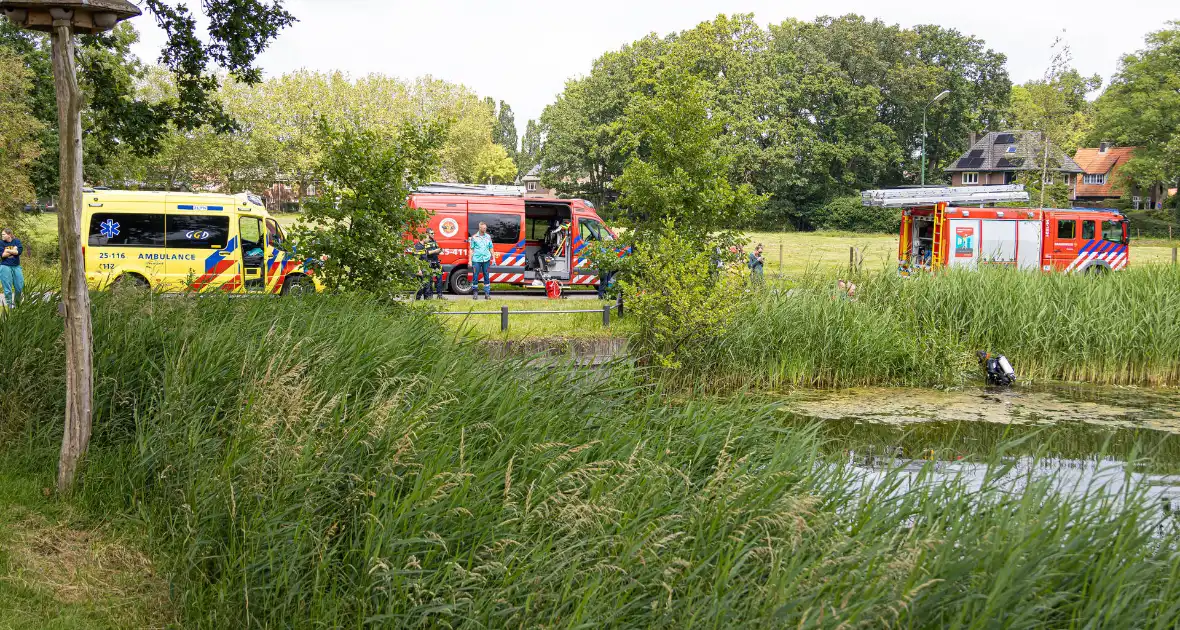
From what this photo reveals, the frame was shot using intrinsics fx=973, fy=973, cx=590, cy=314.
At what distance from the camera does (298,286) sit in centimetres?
1016

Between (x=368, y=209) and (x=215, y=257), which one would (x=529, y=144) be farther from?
(x=368, y=209)

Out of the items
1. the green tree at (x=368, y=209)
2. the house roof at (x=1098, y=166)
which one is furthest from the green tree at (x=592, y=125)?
the house roof at (x=1098, y=166)

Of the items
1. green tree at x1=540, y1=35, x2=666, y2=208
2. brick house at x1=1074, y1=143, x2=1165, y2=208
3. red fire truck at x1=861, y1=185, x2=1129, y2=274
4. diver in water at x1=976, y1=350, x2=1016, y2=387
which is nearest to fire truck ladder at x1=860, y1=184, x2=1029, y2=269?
red fire truck at x1=861, y1=185, x2=1129, y2=274

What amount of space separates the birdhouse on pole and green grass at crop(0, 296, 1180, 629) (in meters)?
2.16

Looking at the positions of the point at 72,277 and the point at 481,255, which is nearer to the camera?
the point at 72,277

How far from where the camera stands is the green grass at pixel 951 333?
44.9 feet

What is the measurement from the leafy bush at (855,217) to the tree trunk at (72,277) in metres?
49.5

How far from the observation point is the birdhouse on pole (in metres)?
5.96

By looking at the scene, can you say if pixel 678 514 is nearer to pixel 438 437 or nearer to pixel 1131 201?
pixel 438 437

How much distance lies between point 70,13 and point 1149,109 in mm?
57516

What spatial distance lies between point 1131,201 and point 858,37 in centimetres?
2725

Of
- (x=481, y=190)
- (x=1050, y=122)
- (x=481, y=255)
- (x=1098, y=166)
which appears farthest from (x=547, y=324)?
(x=1098, y=166)

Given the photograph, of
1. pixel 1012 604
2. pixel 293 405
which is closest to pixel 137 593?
pixel 293 405

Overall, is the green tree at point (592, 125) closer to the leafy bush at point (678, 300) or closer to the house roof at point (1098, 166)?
the leafy bush at point (678, 300)
